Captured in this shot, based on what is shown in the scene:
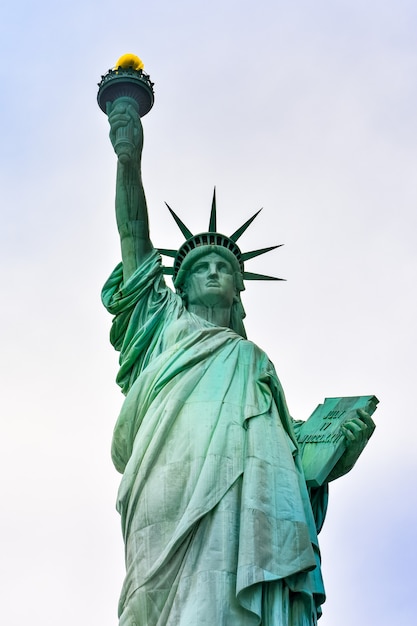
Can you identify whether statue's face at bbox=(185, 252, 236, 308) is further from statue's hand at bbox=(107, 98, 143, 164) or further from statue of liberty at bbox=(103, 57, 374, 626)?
statue's hand at bbox=(107, 98, 143, 164)

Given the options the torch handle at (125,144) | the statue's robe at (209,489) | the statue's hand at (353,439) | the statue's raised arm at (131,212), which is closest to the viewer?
the statue's robe at (209,489)

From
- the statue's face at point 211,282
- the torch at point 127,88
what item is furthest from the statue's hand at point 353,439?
the torch at point 127,88

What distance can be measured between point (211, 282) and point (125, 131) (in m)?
2.11

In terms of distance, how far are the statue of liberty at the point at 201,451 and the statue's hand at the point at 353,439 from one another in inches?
0.6

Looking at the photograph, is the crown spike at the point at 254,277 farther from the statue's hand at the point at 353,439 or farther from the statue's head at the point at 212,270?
the statue's hand at the point at 353,439

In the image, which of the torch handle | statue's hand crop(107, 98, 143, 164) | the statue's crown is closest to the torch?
statue's hand crop(107, 98, 143, 164)

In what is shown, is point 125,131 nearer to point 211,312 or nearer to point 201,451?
point 211,312

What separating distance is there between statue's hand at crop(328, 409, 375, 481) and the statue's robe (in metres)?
0.40

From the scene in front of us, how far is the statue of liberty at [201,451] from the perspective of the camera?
1414 cm

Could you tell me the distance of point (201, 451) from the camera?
49.4ft

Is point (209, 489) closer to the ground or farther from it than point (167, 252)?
closer to the ground

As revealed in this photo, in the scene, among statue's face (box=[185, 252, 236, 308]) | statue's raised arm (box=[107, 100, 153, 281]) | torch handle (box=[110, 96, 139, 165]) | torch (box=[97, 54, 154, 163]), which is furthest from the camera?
torch (box=[97, 54, 154, 163])

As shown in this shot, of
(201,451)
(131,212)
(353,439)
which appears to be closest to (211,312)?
(131,212)

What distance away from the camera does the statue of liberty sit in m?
14.1
